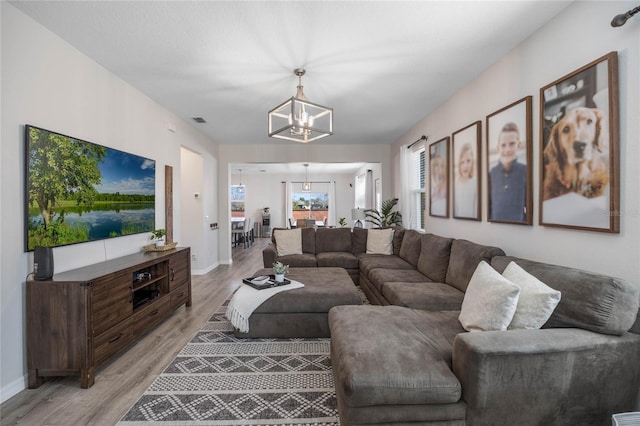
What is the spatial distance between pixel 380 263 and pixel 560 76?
2.85 m

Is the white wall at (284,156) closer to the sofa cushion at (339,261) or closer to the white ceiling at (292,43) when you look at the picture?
the sofa cushion at (339,261)

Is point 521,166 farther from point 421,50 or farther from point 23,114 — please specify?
point 23,114

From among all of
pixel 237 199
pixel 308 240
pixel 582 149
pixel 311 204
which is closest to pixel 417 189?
pixel 308 240

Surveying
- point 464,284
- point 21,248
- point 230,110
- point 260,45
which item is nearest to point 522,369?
point 464,284

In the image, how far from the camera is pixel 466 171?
3.55m

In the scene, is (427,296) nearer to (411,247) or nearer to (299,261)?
(411,247)

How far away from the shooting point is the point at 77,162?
2637 millimetres

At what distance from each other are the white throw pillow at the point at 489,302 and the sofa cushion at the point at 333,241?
3.31 metres

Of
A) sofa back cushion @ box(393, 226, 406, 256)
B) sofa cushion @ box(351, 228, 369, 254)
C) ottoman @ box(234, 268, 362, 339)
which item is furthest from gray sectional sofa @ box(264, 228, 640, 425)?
sofa cushion @ box(351, 228, 369, 254)

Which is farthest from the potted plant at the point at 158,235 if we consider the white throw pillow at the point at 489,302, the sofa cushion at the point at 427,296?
the white throw pillow at the point at 489,302

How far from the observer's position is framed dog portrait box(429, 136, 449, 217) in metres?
4.09

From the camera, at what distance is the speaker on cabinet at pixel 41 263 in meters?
2.14

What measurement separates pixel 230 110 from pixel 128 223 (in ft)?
6.89

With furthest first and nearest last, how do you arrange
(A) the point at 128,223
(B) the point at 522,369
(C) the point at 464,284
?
(A) the point at 128,223, (C) the point at 464,284, (B) the point at 522,369
